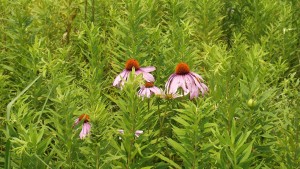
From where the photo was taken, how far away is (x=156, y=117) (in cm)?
218

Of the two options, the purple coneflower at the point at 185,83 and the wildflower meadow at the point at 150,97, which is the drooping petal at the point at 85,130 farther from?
the purple coneflower at the point at 185,83

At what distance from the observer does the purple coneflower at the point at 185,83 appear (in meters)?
2.18

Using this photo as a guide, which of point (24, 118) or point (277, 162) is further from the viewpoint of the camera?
point (277, 162)

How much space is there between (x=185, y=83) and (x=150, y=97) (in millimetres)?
165

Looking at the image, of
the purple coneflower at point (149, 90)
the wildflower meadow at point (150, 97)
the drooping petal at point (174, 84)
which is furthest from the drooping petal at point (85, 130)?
the drooping petal at point (174, 84)

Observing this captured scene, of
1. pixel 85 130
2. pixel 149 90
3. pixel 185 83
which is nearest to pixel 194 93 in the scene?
pixel 185 83

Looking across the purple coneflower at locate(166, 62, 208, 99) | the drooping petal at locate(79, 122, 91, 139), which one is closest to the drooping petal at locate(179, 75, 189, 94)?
the purple coneflower at locate(166, 62, 208, 99)

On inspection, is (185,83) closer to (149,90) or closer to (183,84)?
(183,84)

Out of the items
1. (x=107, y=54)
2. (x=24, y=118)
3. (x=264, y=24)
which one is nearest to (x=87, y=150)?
(x=24, y=118)

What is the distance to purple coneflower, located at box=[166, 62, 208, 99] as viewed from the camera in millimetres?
2178

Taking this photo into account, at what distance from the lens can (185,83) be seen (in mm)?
2219

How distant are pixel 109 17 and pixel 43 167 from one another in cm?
177

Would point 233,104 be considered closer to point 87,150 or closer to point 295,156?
point 295,156

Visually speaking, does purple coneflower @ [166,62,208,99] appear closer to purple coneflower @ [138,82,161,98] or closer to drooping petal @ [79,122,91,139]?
purple coneflower @ [138,82,161,98]
